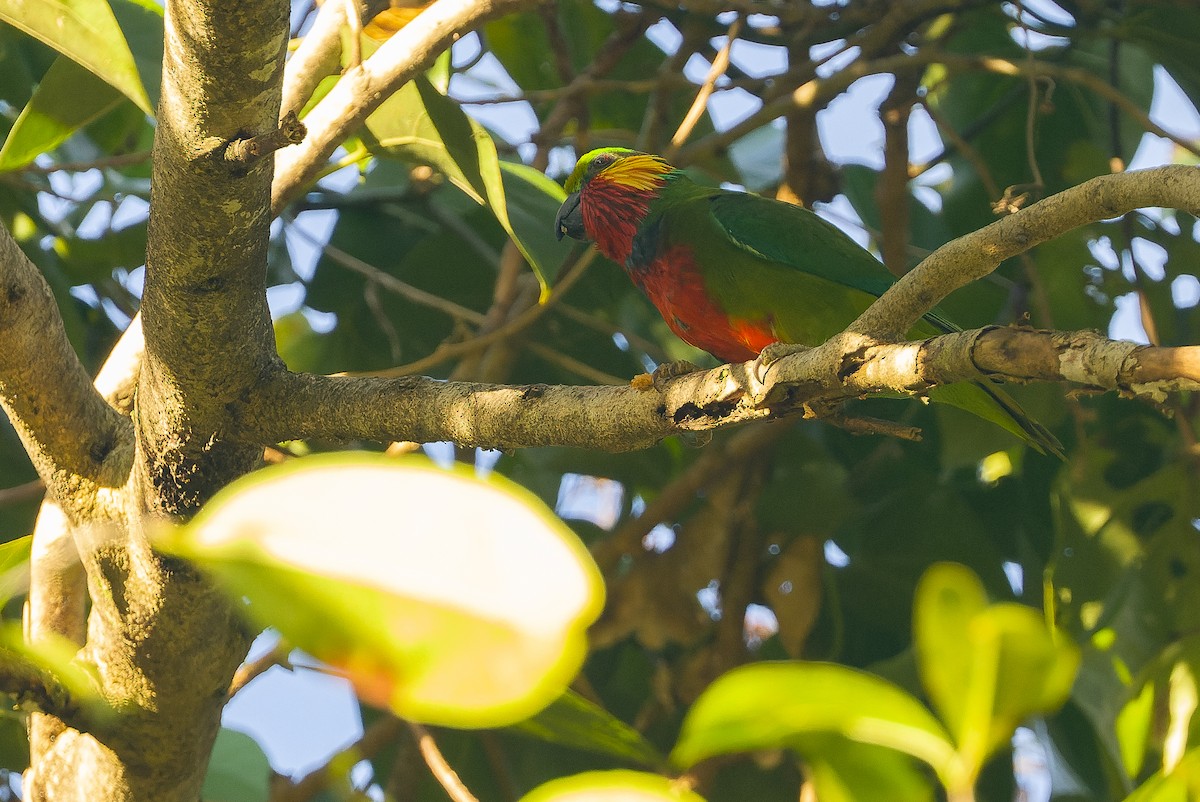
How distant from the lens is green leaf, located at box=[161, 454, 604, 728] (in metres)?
0.34

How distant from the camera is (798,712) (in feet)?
1.46

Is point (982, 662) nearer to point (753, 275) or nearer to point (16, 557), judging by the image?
point (16, 557)

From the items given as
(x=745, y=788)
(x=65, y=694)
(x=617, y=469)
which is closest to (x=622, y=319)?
(x=617, y=469)

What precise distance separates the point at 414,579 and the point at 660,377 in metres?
1.05

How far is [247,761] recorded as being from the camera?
171 cm

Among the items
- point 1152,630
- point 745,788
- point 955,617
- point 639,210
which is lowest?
point 745,788

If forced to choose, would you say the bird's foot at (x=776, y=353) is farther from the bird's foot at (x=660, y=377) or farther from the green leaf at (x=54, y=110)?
the green leaf at (x=54, y=110)

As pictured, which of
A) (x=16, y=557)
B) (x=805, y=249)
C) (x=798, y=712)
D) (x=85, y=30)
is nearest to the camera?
(x=798, y=712)

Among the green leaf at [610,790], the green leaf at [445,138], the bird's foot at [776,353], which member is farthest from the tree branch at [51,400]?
the green leaf at [610,790]

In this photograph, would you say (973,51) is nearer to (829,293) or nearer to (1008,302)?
(1008,302)

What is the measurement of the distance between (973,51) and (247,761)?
2486 millimetres

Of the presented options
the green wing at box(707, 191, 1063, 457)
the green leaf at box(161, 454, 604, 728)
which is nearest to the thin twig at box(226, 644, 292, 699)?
the green wing at box(707, 191, 1063, 457)

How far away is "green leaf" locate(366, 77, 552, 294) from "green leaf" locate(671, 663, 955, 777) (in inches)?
43.4

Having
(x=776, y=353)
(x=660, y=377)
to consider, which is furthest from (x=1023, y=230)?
(x=660, y=377)
